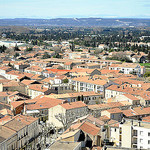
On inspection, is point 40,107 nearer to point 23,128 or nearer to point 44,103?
point 44,103

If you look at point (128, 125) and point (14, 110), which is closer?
point (128, 125)

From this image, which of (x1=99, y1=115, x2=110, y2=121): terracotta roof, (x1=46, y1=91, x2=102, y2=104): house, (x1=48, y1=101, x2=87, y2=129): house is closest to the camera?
(x1=99, y1=115, x2=110, y2=121): terracotta roof

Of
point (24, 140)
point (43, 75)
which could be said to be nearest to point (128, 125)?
point (24, 140)

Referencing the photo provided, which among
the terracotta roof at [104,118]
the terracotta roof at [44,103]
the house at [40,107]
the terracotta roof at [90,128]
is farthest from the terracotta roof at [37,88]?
the terracotta roof at [90,128]

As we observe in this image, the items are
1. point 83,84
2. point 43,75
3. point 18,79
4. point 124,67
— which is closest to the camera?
point 83,84

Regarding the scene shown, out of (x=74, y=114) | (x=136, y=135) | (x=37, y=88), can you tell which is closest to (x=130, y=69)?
(x=37, y=88)

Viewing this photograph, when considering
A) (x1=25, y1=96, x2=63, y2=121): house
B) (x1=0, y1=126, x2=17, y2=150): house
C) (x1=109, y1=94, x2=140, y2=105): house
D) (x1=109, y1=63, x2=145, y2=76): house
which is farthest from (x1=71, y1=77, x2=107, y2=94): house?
(x1=0, y1=126, x2=17, y2=150): house

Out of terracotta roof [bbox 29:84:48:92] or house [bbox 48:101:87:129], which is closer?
house [bbox 48:101:87:129]

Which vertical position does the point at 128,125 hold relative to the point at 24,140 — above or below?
above

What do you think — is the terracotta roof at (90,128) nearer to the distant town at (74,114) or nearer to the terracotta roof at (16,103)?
the distant town at (74,114)

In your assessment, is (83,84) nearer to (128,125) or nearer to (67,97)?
(67,97)

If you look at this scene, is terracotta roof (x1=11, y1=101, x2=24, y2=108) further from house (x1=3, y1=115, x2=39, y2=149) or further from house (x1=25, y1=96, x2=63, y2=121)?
house (x1=3, y1=115, x2=39, y2=149)
